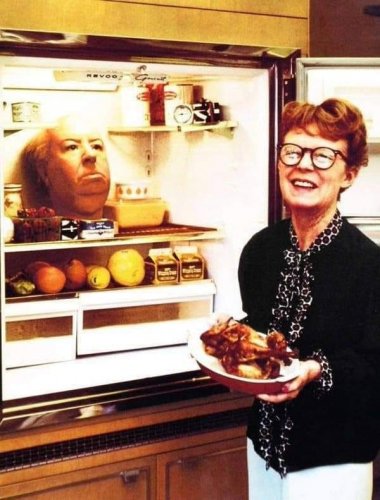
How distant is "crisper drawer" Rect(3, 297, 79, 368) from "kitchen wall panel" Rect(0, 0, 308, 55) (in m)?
0.85

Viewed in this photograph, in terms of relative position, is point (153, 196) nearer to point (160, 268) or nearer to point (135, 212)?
point (135, 212)

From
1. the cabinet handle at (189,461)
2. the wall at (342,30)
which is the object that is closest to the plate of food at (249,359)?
the cabinet handle at (189,461)

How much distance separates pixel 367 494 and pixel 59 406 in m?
0.81

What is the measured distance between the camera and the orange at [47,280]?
2.34 meters

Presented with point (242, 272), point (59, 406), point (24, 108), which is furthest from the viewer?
point (24, 108)

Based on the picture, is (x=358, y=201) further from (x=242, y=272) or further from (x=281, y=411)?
(x=281, y=411)

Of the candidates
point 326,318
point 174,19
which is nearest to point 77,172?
point 174,19

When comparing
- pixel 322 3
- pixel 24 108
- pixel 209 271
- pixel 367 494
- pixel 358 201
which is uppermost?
pixel 322 3

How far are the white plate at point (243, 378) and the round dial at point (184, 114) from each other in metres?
1.03

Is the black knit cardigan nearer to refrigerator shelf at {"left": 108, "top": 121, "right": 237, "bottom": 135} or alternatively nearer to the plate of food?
the plate of food

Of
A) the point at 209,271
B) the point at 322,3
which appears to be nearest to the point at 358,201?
the point at 209,271

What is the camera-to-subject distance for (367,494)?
5.36 ft

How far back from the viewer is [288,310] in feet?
5.36

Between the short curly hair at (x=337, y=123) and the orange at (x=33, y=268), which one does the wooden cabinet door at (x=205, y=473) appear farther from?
the short curly hair at (x=337, y=123)
